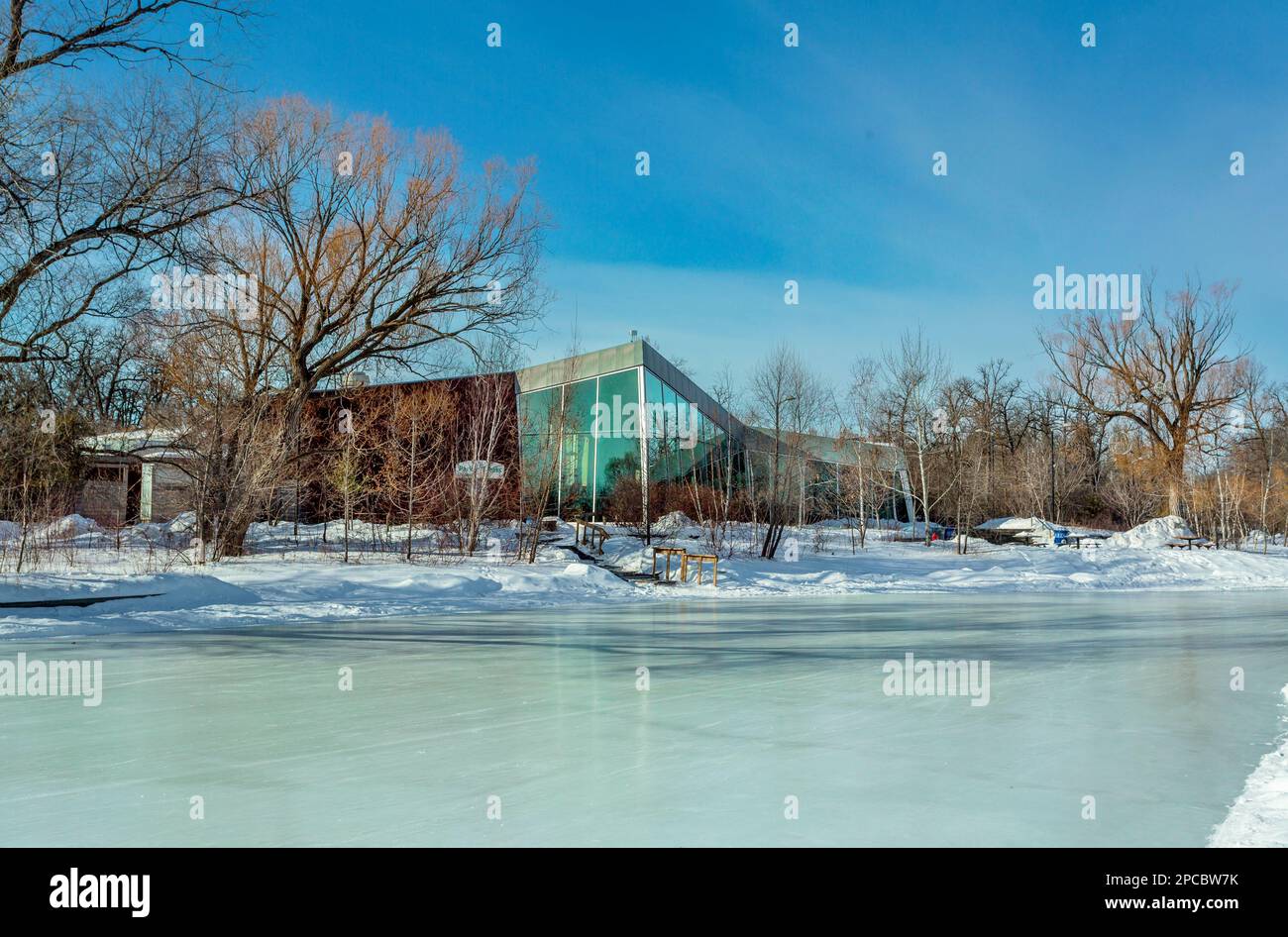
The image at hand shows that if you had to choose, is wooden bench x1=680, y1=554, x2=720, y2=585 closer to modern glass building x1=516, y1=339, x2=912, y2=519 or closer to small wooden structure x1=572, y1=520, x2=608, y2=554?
small wooden structure x1=572, y1=520, x2=608, y2=554

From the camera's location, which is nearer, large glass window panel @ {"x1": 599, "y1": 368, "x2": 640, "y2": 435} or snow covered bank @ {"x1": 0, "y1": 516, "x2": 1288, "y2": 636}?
snow covered bank @ {"x1": 0, "y1": 516, "x2": 1288, "y2": 636}

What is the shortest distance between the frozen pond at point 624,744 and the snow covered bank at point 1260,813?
0.08 metres

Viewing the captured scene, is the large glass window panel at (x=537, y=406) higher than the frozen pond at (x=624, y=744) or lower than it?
higher

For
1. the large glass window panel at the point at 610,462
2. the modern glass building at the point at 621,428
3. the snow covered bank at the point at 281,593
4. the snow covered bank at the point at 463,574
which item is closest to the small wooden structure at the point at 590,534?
the snow covered bank at the point at 463,574

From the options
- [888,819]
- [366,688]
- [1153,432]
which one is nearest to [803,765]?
[888,819]

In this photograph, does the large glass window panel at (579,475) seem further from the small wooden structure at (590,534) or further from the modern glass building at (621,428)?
the small wooden structure at (590,534)

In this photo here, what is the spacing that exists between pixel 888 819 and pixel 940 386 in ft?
119

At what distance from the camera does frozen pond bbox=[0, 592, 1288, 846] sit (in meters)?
3.70

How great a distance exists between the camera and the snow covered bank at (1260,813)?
356cm

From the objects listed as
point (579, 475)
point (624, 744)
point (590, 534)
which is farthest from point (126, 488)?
point (624, 744)

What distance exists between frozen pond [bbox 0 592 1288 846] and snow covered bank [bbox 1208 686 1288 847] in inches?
3.0

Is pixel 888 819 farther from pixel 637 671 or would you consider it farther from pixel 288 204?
pixel 288 204

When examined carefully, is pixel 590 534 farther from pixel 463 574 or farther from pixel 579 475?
pixel 463 574

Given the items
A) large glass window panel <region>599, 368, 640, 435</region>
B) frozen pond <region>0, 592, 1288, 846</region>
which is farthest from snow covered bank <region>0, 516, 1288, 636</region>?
large glass window panel <region>599, 368, 640, 435</region>
